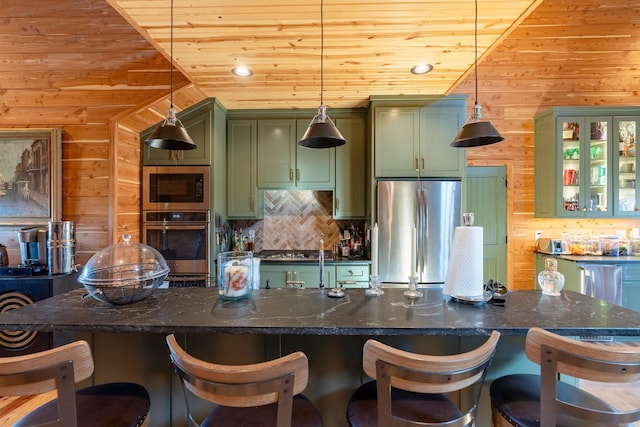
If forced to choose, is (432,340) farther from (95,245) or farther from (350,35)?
(95,245)

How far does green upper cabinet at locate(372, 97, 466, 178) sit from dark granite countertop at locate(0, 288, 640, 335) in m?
1.90

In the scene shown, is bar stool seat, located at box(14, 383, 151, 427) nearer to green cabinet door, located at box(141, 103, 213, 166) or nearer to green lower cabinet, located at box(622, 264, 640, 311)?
green cabinet door, located at box(141, 103, 213, 166)

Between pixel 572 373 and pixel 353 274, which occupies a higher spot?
pixel 572 373

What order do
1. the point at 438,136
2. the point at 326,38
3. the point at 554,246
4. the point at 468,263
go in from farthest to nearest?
1. the point at 554,246
2. the point at 438,136
3. the point at 326,38
4. the point at 468,263

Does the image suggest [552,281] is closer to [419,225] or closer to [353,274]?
[419,225]

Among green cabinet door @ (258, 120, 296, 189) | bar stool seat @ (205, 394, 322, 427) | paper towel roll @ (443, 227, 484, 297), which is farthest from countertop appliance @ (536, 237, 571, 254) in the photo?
bar stool seat @ (205, 394, 322, 427)

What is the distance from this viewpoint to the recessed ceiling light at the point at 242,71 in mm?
2646

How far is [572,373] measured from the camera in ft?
3.21

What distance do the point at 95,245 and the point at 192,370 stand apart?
2.91 meters

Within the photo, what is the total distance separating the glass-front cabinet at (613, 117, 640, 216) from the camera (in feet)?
11.8

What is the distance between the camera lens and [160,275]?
1568 millimetres

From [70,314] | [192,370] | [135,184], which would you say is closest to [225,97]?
[135,184]

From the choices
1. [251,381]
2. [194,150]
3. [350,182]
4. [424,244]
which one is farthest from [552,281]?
[194,150]

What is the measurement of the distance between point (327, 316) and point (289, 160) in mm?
2570
